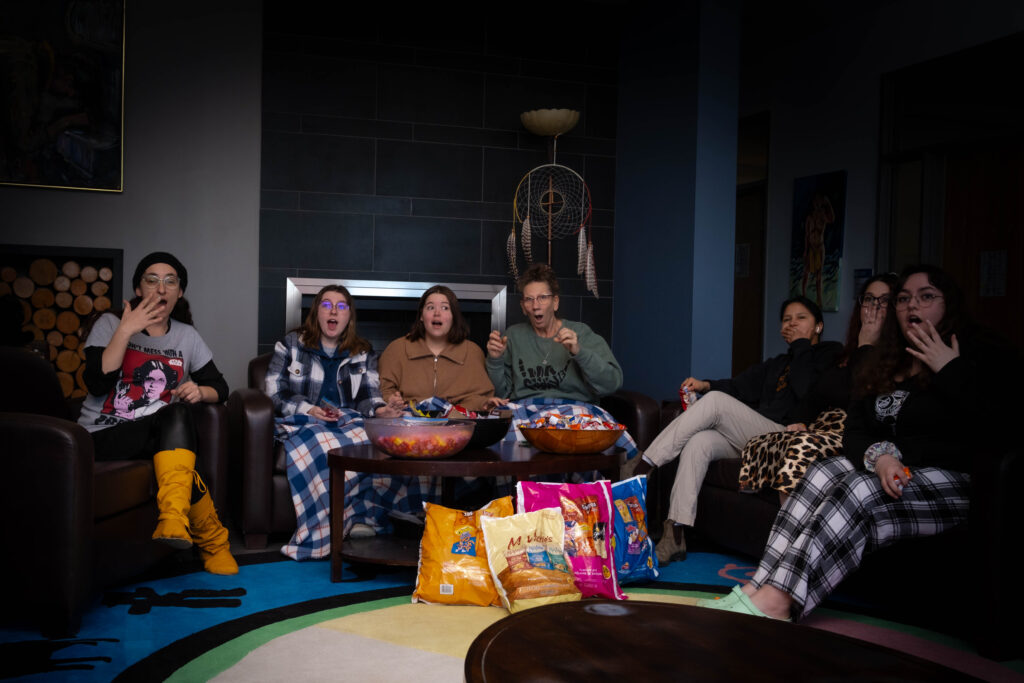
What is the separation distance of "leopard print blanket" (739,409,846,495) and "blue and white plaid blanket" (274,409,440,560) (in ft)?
3.83

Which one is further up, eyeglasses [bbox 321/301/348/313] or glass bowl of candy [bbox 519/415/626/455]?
eyeglasses [bbox 321/301/348/313]

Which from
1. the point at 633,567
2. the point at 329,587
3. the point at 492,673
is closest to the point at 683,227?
the point at 633,567

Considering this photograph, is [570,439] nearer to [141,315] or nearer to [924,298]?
[924,298]

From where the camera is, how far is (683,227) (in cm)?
453

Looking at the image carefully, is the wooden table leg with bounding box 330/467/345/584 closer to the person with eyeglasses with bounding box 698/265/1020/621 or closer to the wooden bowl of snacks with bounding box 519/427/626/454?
the wooden bowl of snacks with bounding box 519/427/626/454

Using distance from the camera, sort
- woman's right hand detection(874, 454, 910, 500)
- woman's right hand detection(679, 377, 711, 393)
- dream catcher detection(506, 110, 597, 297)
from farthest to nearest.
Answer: dream catcher detection(506, 110, 597, 297) → woman's right hand detection(679, 377, 711, 393) → woman's right hand detection(874, 454, 910, 500)

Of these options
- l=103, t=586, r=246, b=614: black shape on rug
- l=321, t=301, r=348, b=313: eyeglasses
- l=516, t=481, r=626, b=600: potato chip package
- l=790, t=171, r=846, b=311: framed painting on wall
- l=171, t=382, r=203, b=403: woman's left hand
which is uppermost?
l=790, t=171, r=846, b=311: framed painting on wall

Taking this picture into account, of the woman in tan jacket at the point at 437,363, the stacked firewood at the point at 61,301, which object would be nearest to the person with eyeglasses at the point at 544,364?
the woman in tan jacket at the point at 437,363

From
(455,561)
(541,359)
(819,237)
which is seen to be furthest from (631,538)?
(819,237)

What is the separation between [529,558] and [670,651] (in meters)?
1.16

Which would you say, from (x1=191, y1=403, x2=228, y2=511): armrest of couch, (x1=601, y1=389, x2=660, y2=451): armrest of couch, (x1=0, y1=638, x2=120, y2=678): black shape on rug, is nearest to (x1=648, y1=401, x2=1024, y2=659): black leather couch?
(x1=601, y1=389, x2=660, y2=451): armrest of couch

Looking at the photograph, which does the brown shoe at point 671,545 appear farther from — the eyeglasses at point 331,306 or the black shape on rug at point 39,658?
the black shape on rug at point 39,658

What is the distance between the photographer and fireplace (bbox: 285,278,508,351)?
175 inches

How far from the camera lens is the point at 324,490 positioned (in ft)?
10.3
